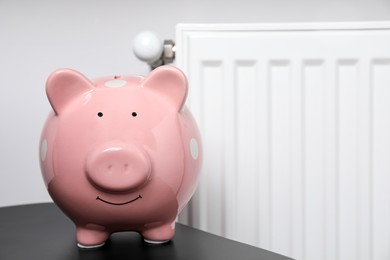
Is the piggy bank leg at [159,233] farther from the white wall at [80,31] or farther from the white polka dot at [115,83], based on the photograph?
the white wall at [80,31]

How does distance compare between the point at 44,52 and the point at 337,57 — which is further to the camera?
the point at 44,52

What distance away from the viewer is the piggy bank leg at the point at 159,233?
0.72m

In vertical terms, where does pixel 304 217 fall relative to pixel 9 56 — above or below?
below

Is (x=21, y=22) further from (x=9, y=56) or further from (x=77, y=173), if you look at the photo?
(x=77, y=173)

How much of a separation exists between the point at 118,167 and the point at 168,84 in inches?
4.8

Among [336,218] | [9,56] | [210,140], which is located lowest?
[336,218]

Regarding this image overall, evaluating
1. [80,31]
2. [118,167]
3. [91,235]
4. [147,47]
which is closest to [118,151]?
[118,167]

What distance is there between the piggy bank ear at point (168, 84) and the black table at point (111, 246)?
6.6 inches

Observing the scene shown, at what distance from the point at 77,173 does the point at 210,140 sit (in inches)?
14.4

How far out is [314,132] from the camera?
984 millimetres

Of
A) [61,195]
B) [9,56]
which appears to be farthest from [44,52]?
[61,195]

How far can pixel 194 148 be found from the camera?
704 millimetres

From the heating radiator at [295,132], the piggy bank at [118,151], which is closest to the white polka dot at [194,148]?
the piggy bank at [118,151]

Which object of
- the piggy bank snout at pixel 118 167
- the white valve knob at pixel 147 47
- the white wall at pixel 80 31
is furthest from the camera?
the white wall at pixel 80 31
